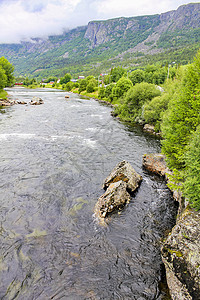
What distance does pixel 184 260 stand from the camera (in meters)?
8.68

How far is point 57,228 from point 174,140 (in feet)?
41.1

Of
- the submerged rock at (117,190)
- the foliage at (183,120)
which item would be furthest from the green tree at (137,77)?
the submerged rock at (117,190)

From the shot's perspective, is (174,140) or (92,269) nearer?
(92,269)

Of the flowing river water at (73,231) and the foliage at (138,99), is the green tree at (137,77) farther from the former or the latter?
the flowing river water at (73,231)

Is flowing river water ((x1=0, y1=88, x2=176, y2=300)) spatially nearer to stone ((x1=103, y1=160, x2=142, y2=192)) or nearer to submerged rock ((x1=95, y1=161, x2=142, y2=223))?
submerged rock ((x1=95, y1=161, x2=142, y2=223))

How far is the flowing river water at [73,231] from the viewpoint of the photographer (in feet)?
31.3

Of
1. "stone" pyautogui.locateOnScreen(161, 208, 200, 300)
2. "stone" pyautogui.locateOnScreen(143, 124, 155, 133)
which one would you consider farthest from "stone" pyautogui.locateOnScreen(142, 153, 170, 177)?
"stone" pyautogui.locateOnScreen(143, 124, 155, 133)

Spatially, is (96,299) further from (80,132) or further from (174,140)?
(80,132)

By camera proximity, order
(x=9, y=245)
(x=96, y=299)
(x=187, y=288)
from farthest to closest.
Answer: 1. (x=9, y=245)
2. (x=96, y=299)
3. (x=187, y=288)

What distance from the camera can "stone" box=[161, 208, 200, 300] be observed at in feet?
26.6

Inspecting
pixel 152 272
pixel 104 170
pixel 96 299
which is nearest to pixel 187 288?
pixel 152 272

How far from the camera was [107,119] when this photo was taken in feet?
159

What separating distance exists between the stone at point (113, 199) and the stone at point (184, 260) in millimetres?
5541

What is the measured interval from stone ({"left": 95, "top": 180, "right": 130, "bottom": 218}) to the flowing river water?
614 millimetres
